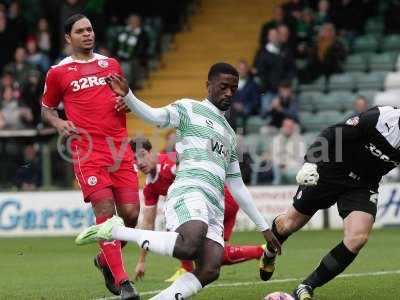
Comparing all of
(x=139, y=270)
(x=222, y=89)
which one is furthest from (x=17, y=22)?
(x=222, y=89)

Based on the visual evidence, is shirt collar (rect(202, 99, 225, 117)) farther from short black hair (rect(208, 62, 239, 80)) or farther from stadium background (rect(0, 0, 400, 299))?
stadium background (rect(0, 0, 400, 299))

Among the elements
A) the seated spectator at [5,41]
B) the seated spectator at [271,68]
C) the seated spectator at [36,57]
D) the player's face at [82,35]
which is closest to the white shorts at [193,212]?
the player's face at [82,35]

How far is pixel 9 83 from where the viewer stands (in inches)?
904

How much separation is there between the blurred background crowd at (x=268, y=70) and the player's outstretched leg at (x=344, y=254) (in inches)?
402

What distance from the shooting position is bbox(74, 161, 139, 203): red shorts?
10.7m

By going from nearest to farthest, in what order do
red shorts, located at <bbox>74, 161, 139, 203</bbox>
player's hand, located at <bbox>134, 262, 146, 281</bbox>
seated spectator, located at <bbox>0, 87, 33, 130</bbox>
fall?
red shorts, located at <bbox>74, 161, 139, 203</bbox> → player's hand, located at <bbox>134, 262, 146, 281</bbox> → seated spectator, located at <bbox>0, 87, 33, 130</bbox>

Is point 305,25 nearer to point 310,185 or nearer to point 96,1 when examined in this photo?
point 96,1

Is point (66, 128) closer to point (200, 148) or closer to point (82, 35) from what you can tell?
point (82, 35)

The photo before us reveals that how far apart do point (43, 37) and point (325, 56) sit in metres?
6.06

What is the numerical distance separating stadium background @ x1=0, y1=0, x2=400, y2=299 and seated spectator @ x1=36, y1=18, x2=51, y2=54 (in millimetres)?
28

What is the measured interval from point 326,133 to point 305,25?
534 inches

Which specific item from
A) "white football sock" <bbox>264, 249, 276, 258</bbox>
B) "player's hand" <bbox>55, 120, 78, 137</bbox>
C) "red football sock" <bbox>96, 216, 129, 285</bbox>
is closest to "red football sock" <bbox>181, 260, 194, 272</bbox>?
"white football sock" <bbox>264, 249, 276, 258</bbox>

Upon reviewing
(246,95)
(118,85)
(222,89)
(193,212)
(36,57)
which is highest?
(118,85)

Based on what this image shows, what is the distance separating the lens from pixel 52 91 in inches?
432
